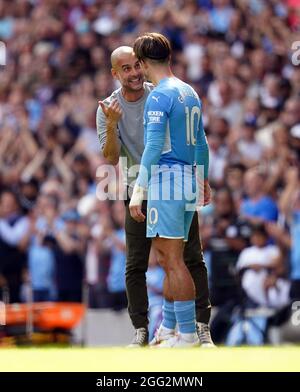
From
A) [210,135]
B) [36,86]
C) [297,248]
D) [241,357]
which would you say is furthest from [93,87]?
[241,357]

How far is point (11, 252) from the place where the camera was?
51.2 ft

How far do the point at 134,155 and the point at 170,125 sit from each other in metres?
0.68

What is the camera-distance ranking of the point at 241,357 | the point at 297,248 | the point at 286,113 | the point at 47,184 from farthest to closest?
the point at 47,184 → the point at 286,113 → the point at 297,248 → the point at 241,357

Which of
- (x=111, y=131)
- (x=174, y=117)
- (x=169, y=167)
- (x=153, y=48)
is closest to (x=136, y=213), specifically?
(x=169, y=167)

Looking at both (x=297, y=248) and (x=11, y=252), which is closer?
(x=297, y=248)

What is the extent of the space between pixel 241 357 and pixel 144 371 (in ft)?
2.49

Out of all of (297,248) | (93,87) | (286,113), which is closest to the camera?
(297,248)

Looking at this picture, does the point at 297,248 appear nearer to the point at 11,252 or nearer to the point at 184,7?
the point at 11,252

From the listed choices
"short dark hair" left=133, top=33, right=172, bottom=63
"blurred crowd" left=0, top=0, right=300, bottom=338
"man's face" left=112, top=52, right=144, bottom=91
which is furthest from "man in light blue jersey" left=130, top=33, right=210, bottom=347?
"blurred crowd" left=0, top=0, right=300, bottom=338

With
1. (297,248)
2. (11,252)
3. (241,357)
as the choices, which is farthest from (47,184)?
(241,357)

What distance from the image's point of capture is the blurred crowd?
1366cm

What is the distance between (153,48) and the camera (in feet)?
27.6

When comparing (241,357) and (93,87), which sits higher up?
(93,87)
